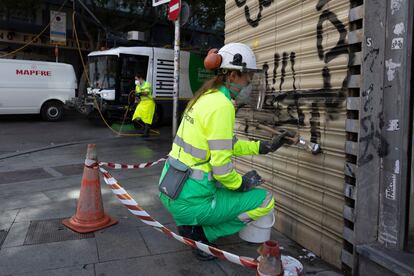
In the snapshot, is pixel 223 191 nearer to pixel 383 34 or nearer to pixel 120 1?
pixel 383 34

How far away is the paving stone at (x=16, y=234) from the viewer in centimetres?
A: 381

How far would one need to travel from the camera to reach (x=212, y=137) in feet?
10.1

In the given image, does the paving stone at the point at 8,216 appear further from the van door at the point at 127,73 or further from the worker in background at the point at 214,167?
the van door at the point at 127,73

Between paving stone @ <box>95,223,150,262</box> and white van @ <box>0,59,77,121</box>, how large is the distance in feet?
35.8

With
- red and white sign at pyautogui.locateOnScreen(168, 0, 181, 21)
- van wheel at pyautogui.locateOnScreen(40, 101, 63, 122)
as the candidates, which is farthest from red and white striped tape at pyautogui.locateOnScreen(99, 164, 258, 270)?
van wheel at pyautogui.locateOnScreen(40, 101, 63, 122)

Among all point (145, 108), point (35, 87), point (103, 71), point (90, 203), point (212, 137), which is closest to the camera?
point (212, 137)

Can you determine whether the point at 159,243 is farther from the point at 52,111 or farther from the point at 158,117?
the point at 52,111

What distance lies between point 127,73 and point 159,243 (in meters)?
10.3

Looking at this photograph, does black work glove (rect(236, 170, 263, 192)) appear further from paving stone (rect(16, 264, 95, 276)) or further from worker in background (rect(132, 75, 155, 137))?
worker in background (rect(132, 75, 155, 137))

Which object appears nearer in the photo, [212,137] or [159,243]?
[212,137]

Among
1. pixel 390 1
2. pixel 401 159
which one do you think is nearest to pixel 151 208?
pixel 401 159

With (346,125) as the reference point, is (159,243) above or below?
below

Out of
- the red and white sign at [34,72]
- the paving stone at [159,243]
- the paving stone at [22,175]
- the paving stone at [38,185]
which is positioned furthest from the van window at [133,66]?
the paving stone at [159,243]

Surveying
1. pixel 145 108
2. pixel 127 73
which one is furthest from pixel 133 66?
pixel 145 108
